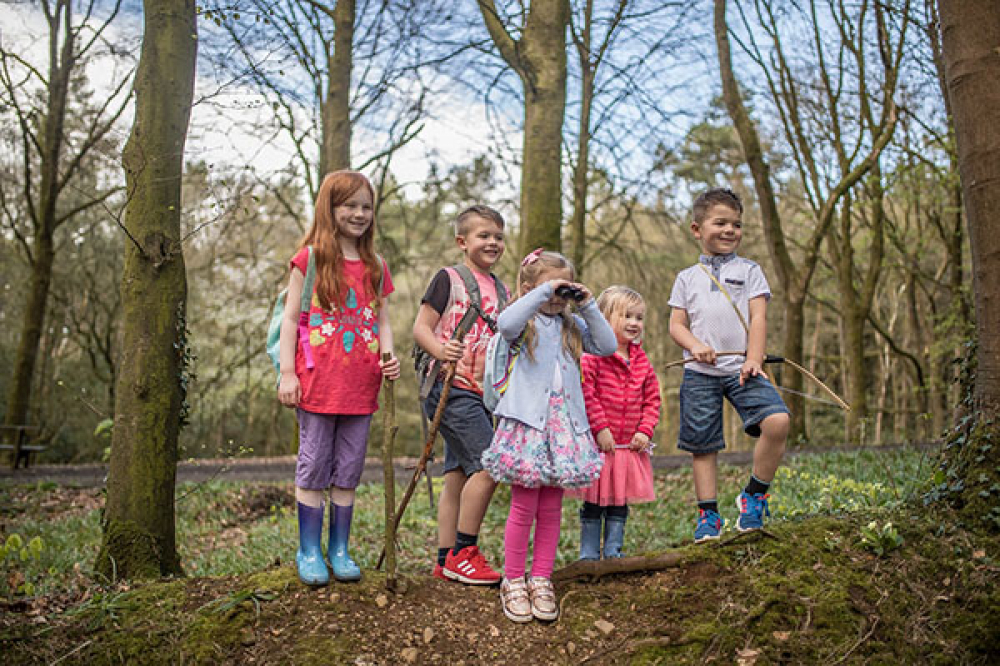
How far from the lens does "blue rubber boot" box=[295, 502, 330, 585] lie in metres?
3.70

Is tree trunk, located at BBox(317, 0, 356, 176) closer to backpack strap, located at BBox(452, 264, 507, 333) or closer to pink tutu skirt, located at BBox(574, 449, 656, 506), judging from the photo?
backpack strap, located at BBox(452, 264, 507, 333)

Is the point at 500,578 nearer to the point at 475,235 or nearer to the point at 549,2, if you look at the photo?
the point at 475,235

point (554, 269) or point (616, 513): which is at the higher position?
point (554, 269)

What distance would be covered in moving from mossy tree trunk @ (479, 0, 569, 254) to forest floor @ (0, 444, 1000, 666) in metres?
4.64

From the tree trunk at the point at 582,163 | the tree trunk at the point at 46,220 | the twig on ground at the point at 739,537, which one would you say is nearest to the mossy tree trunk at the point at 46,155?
the tree trunk at the point at 46,220

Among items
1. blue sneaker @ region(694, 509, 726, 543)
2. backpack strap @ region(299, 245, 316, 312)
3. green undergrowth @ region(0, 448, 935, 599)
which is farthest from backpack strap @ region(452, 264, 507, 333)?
green undergrowth @ region(0, 448, 935, 599)

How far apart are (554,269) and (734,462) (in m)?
8.52

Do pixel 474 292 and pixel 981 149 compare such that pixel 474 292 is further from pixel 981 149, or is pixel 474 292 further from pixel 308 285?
pixel 981 149

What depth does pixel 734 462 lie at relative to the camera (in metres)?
11.4

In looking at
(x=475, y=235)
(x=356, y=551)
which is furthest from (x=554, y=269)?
(x=356, y=551)

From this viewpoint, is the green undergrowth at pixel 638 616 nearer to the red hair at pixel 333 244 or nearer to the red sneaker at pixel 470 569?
the red sneaker at pixel 470 569

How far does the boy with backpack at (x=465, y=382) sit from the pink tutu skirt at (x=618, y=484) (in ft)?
2.11

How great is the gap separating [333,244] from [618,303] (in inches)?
66.2

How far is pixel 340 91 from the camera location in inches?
507
